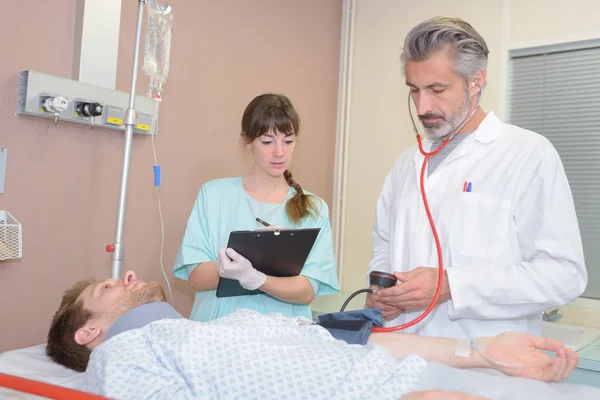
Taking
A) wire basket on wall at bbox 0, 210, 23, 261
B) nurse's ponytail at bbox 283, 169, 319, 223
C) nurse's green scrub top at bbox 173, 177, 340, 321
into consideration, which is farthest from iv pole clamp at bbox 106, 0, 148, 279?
nurse's ponytail at bbox 283, 169, 319, 223

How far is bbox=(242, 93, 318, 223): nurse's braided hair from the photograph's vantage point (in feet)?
6.26

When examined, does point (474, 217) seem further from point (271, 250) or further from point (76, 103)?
point (76, 103)

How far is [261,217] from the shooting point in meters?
2.00

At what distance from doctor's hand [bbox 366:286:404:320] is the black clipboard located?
0.26 m

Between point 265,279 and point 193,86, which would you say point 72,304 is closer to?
point 265,279

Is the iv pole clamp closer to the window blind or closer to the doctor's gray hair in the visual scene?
the doctor's gray hair

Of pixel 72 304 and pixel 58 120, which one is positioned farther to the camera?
pixel 58 120

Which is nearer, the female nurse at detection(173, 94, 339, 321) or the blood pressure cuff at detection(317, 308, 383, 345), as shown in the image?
the blood pressure cuff at detection(317, 308, 383, 345)

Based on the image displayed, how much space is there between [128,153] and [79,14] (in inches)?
22.5

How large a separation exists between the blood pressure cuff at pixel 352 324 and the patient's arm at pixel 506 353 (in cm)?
5

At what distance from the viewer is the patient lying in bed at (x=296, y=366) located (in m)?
1.11

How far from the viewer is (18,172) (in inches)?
75.7

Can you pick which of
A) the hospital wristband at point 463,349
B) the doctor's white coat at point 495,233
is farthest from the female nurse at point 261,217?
the hospital wristband at point 463,349

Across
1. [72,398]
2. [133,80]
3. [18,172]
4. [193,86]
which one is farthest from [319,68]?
[72,398]
